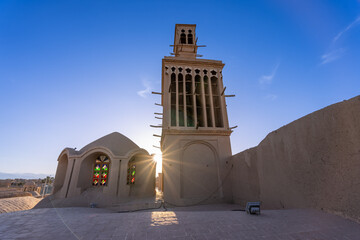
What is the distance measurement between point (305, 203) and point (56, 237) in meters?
7.37

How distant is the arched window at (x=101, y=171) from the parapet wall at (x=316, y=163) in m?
15.4

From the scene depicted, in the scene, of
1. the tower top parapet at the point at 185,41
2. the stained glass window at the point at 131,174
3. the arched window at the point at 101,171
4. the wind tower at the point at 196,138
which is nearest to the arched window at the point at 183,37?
the tower top parapet at the point at 185,41

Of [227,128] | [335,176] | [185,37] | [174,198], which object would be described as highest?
[185,37]

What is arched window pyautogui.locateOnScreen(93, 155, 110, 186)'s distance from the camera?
17.2m

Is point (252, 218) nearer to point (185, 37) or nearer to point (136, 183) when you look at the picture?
point (136, 183)

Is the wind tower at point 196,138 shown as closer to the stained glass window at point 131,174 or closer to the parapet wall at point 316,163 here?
the parapet wall at point 316,163

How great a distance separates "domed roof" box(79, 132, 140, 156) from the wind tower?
26.1 feet

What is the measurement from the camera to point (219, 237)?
3.29 metres

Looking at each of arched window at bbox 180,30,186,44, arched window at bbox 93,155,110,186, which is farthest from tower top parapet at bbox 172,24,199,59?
arched window at bbox 93,155,110,186

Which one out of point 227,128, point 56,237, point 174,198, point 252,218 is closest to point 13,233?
point 56,237

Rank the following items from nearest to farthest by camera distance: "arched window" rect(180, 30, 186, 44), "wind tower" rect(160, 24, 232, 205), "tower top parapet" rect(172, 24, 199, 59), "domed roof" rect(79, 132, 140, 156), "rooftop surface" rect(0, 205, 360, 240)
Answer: "rooftop surface" rect(0, 205, 360, 240), "wind tower" rect(160, 24, 232, 205), "domed roof" rect(79, 132, 140, 156), "tower top parapet" rect(172, 24, 199, 59), "arched window" rect(180, 30, 186, 44)

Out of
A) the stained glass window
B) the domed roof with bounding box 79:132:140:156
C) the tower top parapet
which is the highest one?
the tower top parapet

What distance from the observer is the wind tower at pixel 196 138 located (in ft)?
37.7

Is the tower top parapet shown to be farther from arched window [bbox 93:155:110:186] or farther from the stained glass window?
arched window [bbox 93:155:110:186]
